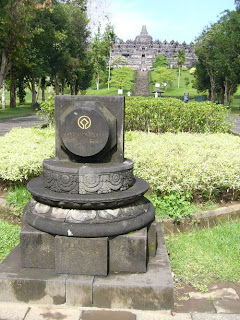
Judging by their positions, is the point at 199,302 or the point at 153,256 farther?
the point at 153,256

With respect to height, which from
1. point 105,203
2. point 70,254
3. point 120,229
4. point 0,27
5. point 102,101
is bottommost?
point 70,254

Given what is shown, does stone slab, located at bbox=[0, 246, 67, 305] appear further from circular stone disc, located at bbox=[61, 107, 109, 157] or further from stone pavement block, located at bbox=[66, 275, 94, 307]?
circular stone disc, located at bbox=[61, 107, 109, 157]

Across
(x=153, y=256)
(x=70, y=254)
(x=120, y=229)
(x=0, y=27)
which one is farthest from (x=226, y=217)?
(x=0, y=27)

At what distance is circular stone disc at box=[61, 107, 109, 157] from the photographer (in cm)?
324

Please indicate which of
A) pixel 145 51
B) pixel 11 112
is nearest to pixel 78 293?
pixel 11 112

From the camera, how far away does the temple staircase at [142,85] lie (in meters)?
57.1

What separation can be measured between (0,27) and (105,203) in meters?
16.5

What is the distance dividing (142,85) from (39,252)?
63.0 m

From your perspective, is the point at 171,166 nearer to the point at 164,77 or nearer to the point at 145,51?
the point at 164,77

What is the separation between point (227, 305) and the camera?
289cm

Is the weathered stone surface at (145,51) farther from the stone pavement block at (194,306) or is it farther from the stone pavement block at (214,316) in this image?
the stone pavement block at (214,316)

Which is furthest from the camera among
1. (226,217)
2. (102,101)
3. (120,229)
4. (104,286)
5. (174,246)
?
(226,217)

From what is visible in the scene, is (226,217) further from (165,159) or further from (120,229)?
(120,229)

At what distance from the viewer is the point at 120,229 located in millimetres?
3074
